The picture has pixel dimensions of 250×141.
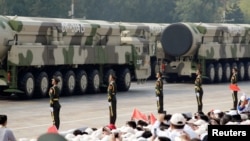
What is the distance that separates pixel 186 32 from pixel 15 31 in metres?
13.2

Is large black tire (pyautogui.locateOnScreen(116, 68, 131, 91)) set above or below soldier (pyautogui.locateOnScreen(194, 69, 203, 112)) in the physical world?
below

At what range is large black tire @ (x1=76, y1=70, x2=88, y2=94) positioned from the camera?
32.7m

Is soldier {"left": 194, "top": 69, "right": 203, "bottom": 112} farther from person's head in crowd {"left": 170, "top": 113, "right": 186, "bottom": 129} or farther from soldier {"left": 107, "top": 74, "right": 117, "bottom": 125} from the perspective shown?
person's head in crowd {"left": 170, "top": 113, "right": 186, "bottom": 129}

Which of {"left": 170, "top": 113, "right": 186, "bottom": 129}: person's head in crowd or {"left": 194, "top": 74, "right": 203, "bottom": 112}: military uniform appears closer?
{"left": 170, "top": 113, "right": 186, "bottom": 129}: person's head in crowd

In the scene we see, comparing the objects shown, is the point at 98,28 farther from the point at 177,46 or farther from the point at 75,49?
the point at 177,46

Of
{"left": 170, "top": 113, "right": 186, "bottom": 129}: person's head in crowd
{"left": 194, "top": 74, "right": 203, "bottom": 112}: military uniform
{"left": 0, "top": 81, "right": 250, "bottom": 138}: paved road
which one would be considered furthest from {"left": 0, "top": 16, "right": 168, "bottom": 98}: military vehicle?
{"left": 170, "top": 113, "right": 186, "bottom": 129}: person's head in crowd

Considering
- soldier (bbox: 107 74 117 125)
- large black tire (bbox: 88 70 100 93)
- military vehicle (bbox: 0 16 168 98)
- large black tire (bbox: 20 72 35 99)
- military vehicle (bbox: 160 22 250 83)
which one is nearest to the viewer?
soldier (bbox: 107 74 117 125)

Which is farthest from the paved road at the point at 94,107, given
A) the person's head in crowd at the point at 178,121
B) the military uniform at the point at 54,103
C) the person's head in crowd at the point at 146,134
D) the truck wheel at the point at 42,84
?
the person's head in crowd at the point at 178,121

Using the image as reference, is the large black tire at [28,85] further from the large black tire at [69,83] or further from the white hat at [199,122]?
the white hat at [199,122]

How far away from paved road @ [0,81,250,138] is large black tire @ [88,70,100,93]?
0.65 metres

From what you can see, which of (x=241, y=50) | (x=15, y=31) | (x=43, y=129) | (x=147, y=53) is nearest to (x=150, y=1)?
(x=241, y=50)

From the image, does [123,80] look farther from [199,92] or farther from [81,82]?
[199,92]

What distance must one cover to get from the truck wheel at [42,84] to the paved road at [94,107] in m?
0.36

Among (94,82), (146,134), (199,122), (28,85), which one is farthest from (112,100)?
(94,82)
